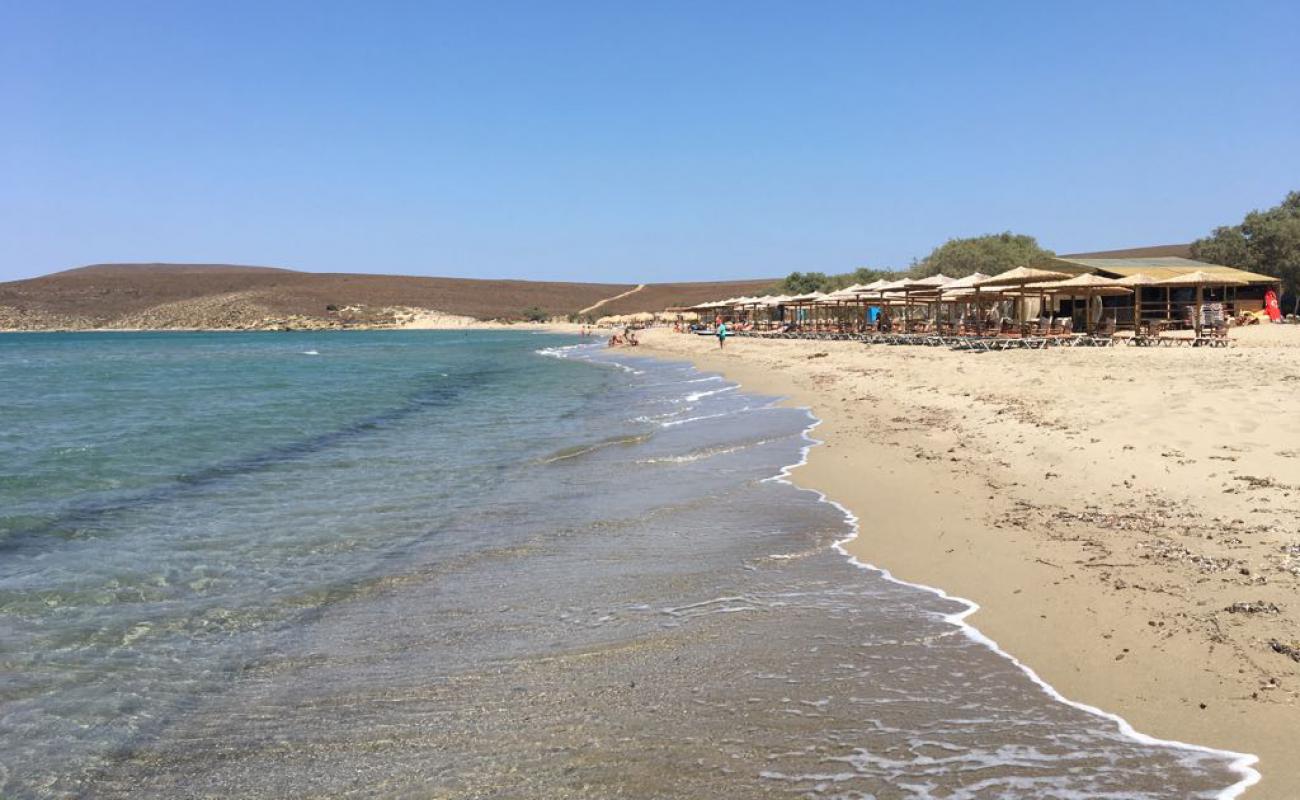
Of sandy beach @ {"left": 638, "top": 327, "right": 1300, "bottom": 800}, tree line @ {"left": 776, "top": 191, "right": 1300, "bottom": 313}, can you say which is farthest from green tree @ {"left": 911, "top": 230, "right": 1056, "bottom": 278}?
sandy beach @ {"left": 638, "top": 327, "right": 1300, "bottom": 800}

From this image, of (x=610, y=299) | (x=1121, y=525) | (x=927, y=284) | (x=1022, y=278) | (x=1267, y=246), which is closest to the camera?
(x=1121, y=525)

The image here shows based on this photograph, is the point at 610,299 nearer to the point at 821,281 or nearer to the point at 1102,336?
the point at 821,281

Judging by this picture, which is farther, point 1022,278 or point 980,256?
point 980,256

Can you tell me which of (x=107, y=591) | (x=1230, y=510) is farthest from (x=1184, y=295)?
(x=107, y=591)

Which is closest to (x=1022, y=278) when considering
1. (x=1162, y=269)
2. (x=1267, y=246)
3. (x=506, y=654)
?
(x=1162, y=269)

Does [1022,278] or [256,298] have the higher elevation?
[256,298]

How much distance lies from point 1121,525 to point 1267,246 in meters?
43.0

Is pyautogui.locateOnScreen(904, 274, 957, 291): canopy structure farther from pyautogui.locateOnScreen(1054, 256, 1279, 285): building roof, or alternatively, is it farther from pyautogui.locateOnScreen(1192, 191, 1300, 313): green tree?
pyautogui.locateOnScreen(1192, 191, 1300, 313): green tree

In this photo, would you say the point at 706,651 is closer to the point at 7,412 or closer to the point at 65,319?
the point at 7,412

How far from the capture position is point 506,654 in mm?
4527

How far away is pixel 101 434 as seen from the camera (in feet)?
48.2

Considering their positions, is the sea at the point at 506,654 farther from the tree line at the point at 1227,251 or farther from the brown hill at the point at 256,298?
the brown hill at the point at 256,298

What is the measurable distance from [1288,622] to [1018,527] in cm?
232

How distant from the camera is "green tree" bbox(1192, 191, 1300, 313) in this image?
38.7m
